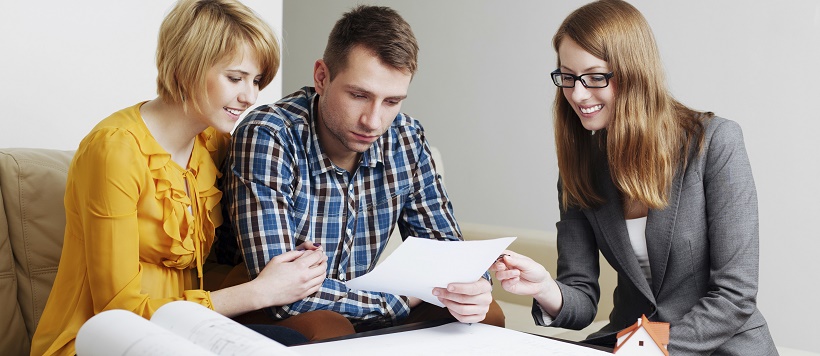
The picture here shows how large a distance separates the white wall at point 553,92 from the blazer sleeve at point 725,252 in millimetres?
1829

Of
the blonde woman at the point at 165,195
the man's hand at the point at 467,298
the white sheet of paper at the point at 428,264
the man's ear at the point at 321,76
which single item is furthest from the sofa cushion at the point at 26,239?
the man's hand at the point at 467,298

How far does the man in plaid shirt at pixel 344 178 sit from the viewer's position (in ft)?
5.29

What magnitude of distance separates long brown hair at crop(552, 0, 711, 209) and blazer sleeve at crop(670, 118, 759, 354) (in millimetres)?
62

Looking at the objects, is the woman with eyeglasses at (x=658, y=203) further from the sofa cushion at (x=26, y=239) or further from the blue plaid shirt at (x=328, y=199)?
the sofa cushion at (x=26, y=239)

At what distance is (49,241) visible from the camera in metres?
1.74

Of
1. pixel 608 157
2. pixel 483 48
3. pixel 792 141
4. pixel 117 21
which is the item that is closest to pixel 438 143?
pixel 483 48

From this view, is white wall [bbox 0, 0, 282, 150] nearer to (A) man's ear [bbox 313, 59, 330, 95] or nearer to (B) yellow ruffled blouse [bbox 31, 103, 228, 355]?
(B) yellow ruffled blouse [bbox 31, 103, 228, 355]

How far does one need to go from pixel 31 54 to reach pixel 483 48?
2.69 metres

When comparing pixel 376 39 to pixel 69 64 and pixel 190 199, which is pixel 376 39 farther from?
pixel 69 64

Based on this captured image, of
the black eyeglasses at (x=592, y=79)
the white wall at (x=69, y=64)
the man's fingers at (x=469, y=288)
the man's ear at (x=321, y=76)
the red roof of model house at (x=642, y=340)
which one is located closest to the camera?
the red roof of model house at (x=642, y=340)

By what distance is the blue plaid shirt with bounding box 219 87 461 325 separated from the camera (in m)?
1.61

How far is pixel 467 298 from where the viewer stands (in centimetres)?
144

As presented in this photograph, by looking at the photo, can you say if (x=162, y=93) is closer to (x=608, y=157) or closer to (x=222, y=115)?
(x=222, y=115)

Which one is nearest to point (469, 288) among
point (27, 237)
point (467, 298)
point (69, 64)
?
point (467, 298)
